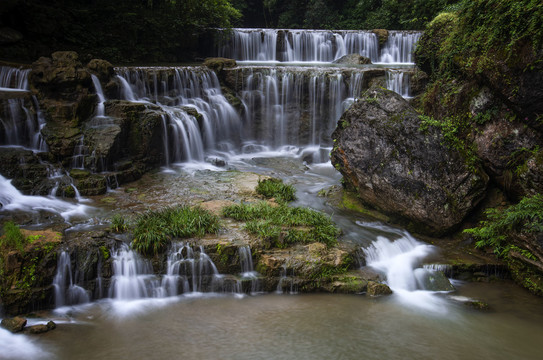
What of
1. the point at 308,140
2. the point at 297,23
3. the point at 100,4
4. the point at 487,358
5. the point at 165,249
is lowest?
the point at 487,358

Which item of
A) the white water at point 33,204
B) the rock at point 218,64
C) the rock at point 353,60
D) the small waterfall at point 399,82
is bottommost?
the white water at point 33,204

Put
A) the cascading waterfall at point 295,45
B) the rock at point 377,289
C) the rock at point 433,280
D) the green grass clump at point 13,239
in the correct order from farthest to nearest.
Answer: the cascading waterfall at point 295,45 < the rock at point 433,280 < the rock at point 377,289 < the green grass clump at point 13,239

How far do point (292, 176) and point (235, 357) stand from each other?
806cm

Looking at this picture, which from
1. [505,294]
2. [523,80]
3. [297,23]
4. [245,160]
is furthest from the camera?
[297,23]

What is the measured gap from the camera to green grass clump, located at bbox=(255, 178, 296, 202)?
34.3 ft

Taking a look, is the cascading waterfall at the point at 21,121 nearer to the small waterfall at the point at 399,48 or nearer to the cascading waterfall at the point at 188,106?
the cascading waterfall at the point at 188,106

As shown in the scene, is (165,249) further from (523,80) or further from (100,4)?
(100,4)

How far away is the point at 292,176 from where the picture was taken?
511 inches

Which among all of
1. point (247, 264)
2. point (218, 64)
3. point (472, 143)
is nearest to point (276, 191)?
point (247, 264)

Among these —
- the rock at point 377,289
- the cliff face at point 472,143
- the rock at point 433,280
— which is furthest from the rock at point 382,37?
the rock at point 377,289

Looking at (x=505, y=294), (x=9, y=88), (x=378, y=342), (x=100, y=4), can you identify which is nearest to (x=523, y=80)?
(x=505, y=294)

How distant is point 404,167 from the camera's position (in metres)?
9.27

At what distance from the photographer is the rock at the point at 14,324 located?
5758mm

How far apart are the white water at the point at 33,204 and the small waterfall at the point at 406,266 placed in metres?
6.79
